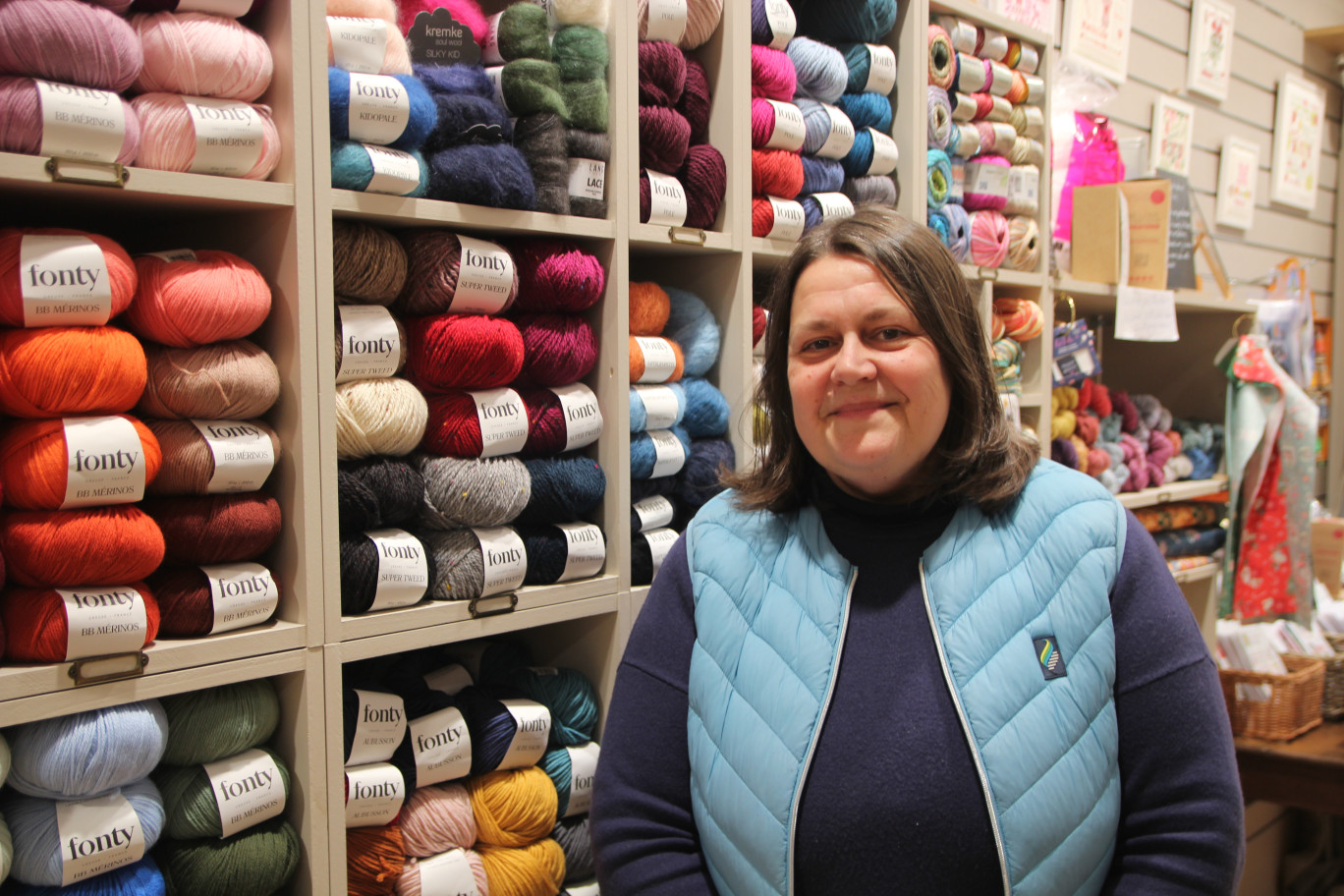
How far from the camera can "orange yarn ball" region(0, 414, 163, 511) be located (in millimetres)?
900

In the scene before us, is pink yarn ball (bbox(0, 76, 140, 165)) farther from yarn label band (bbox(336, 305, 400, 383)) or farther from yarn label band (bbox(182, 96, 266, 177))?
yarn label band (bbox(336, 305, 400, 383))

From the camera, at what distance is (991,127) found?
1.97 metres

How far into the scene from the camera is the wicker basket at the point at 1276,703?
84.4 inches

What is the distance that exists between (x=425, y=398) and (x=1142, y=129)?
276cm

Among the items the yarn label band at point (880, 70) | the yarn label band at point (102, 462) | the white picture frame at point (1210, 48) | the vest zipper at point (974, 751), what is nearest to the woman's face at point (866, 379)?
the vest zipper at point (974, 751)

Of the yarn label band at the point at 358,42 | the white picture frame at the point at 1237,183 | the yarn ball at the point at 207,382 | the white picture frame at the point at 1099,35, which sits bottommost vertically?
the yarn ball at the point at 207,382

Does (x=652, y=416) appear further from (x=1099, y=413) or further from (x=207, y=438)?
(x=1099, y=413)

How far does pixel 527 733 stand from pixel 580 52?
0.89 m

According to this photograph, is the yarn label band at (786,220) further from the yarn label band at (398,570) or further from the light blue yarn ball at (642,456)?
the yarn label band at (398,570)

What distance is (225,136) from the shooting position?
3.22 feet

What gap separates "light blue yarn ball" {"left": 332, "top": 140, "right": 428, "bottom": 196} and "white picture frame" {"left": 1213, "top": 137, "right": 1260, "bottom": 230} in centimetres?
329

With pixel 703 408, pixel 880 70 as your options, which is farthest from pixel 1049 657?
pixel 880 70

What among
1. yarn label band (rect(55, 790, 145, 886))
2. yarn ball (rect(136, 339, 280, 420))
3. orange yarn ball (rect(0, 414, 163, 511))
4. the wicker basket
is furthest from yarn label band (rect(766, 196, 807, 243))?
the wicker basket

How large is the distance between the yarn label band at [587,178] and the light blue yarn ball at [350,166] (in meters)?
0.30
